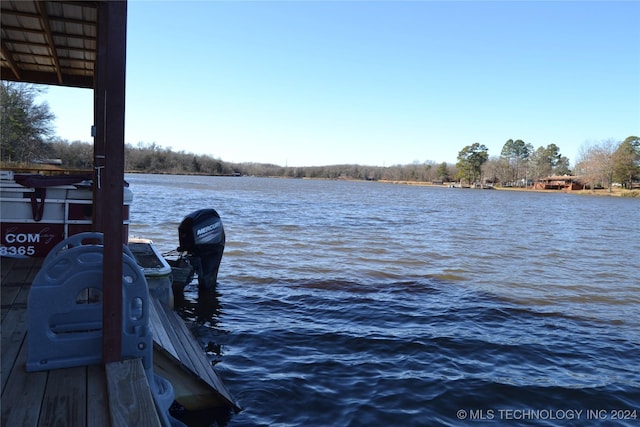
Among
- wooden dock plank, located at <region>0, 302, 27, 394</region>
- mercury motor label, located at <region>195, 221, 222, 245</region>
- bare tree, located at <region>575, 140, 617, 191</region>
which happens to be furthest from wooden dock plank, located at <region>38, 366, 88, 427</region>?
bare tree, located at <region>575, 140, 617, 191</region>

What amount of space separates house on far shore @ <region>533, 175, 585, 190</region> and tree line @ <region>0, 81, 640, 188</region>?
7.26 ft

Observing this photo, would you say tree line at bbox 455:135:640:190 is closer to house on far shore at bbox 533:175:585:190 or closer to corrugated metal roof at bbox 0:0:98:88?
house on far shore at bbox 533:175:585:190

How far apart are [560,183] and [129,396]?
122742 mm

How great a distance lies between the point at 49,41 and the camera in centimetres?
558

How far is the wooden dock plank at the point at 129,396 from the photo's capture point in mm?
2480

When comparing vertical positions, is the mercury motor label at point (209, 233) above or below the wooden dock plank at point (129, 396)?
above

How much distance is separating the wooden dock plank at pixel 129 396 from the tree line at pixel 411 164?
72.6ft

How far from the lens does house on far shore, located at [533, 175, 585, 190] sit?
341 ft

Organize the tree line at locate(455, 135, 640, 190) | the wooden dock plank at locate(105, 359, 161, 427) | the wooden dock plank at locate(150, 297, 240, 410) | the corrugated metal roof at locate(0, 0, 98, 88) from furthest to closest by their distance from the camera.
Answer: the tree line at locate(455, 135, 640, 190) → the corrugated metal roof at locate(0, 0, 98, 88) → the wooden dock plank at locate(150, 297, 240, 410) → the wooden dock plank at locate(105, 359, 161, 427)

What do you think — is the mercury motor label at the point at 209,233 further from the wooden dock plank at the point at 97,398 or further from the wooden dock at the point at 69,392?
the wooden dock plank at the point at 97,398

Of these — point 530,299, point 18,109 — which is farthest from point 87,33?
point 18,109

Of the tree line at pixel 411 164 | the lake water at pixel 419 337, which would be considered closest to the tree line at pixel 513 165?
the tree line at pixel 411 164

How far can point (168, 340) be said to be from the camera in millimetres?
4609

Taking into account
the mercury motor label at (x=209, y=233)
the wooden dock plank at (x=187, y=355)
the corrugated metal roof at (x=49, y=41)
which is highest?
the corrugated metal roof at (x=49, y=41)
